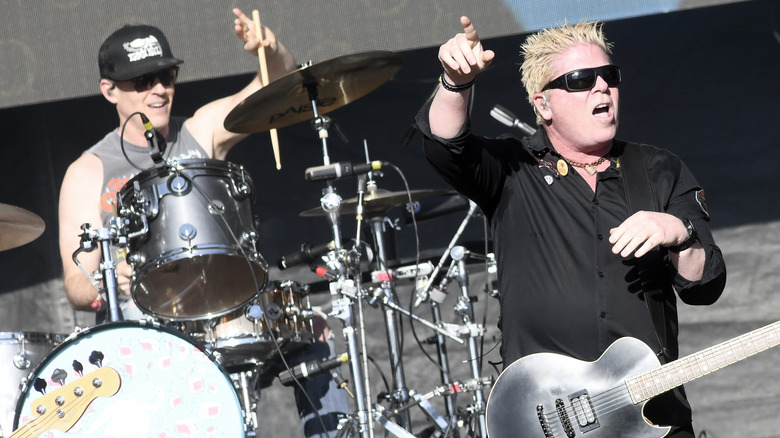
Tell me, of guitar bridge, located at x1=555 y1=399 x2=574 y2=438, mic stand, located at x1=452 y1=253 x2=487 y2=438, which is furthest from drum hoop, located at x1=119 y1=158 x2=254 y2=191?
guitar bridge, located at x1=555 y1=399 x2=574 y2=438

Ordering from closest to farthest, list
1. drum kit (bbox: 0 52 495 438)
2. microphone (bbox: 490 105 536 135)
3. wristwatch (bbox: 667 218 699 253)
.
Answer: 1. wristwatch (bbox: 667 218 699 253)
2. drum kit (bbox: 0 52 495 438)
3. microphone (bbox: 490 105 536 135)

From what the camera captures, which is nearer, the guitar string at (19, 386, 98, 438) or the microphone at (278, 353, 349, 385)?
the guitar string at (19, 386, 98, 438)

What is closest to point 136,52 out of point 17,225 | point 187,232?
point 17,225

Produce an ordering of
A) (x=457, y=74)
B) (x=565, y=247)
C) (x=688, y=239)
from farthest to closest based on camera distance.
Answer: (x=565, y=247) < (x=688, y=239) < (x=457, y=74)

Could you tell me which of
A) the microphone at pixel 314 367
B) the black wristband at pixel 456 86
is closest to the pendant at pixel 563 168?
the black wristband at pixel 456 86

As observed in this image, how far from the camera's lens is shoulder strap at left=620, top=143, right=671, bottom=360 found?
124 inches

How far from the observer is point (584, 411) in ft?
10.3

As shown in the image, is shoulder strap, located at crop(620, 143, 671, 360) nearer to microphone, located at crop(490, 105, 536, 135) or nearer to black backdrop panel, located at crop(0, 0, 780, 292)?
microphone, located at crop(490, 105, 536, 135)

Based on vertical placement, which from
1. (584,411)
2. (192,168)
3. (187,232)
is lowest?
(584,411)

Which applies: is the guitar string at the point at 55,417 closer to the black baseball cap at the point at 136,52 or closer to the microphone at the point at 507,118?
the black baseball cap at the point at 136,52

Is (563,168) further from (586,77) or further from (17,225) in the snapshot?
(17,225)

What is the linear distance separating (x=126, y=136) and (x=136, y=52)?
1.73 feet

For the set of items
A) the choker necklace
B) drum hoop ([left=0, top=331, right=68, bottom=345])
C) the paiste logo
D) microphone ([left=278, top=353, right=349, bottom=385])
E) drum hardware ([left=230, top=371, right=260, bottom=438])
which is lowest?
drum hardware ([left=230, top=371, right=260, bottom=438])

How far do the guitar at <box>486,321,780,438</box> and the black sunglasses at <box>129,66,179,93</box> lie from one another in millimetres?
2714
